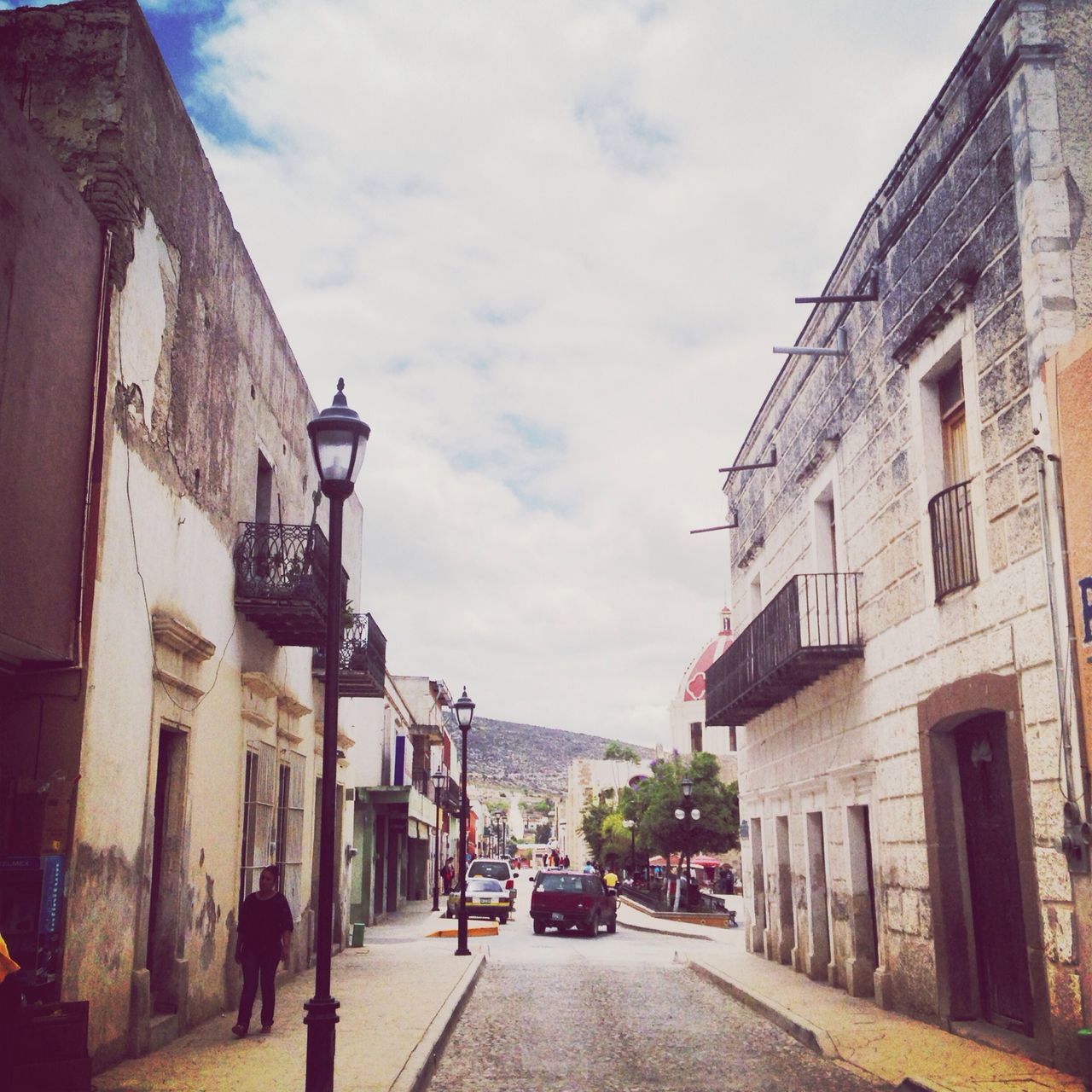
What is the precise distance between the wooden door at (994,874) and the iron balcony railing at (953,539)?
3.99ft

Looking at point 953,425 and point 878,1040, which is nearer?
point 878,1040

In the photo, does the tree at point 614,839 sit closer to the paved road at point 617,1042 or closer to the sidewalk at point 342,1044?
the paved road at point 617,1042

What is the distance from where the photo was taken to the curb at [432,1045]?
328 inches

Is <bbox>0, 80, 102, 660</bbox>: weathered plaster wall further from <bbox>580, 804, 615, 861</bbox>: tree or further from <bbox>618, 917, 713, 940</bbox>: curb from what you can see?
<bbox>580, 804, 615, 861</bbox>: tree

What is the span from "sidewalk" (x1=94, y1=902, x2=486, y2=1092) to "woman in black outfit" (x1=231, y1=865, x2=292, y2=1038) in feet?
0.75

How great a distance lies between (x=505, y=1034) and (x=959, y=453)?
6.94 metres

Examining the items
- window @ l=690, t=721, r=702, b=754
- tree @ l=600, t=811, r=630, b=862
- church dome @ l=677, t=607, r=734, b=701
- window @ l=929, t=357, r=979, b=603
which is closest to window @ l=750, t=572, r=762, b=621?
window @ l=929, t=357, r=979, b=603

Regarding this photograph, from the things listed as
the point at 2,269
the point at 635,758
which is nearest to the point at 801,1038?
the point at 2,269

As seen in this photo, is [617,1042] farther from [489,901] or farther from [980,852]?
[489,901]

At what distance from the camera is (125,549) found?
946cm

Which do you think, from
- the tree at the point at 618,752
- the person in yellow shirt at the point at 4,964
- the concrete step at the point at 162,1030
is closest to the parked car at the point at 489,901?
the concrete step at the point at 162,1030

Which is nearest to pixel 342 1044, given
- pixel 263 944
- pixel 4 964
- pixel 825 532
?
pixel 263 944

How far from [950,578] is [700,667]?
1984 inches

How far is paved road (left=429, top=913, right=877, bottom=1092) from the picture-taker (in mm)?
8953
